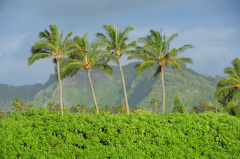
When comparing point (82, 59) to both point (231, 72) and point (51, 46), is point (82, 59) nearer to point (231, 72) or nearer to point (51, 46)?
point (51, 46)

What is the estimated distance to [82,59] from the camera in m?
31.0

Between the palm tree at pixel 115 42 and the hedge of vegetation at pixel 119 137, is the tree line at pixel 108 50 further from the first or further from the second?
the hedge of vegetation at pixel 119 137

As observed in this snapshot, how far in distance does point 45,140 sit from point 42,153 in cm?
52

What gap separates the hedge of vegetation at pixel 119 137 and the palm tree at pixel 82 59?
2059 cm

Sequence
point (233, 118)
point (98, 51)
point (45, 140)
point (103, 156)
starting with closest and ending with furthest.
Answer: point (103, 156), point (45, 140), point (233, 118), point (98, 51)

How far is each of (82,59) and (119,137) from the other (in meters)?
23.4

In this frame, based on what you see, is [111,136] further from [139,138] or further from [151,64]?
[151,64]

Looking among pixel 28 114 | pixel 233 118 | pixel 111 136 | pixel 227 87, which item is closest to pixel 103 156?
pixel 111 136

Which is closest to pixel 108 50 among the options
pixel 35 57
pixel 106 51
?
pixel 106 51

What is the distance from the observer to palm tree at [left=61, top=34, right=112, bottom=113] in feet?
98.1

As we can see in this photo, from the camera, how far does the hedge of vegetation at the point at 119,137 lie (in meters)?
7.96

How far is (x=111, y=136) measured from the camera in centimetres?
848

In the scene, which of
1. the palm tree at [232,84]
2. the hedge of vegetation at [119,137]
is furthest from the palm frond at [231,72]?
the hedge of vegetation at [119,137]

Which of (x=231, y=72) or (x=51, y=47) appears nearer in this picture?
(x=51, y=47)
